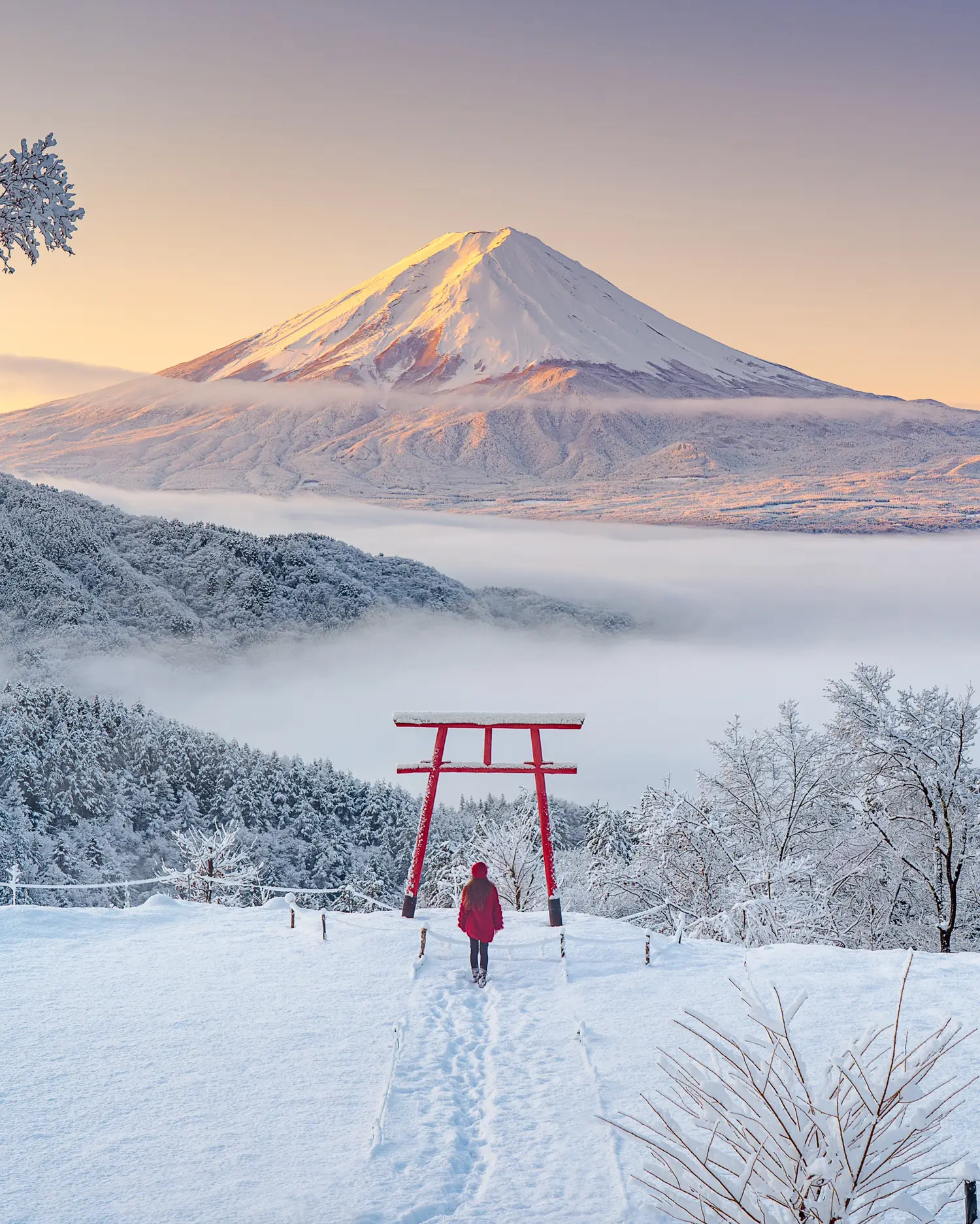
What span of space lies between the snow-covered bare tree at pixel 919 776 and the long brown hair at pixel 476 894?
13.5 metres

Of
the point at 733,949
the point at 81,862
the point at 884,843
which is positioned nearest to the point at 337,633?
the point at 81,862

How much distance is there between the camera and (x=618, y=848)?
4722cm

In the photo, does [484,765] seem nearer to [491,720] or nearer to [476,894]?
[491,720]

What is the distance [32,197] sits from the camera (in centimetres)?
768

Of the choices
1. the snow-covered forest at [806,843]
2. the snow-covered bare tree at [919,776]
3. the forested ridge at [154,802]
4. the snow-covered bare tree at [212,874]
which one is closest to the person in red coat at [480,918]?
the snow-covered forest at [806,843]

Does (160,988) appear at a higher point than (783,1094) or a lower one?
lower

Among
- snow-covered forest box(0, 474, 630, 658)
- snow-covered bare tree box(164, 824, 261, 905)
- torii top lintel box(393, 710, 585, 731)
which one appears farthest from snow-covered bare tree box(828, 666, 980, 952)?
snow-covered forest box(0, 474, 630, 658)

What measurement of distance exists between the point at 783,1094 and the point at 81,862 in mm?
49128

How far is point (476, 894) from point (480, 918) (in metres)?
0.26

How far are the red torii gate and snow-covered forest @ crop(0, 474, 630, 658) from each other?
333 feet

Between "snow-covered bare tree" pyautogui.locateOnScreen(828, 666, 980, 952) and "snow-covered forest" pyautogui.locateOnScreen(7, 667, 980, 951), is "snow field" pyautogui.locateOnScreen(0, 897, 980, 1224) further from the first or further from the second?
"snow-covered bare tree" pyautogui.locateOnScreen(828, 666, 980, 952)

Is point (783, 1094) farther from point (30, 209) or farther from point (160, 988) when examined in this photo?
point (30, 209)

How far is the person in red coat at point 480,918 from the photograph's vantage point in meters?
10.4

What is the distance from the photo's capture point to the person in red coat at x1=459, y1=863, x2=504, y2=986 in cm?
1044
